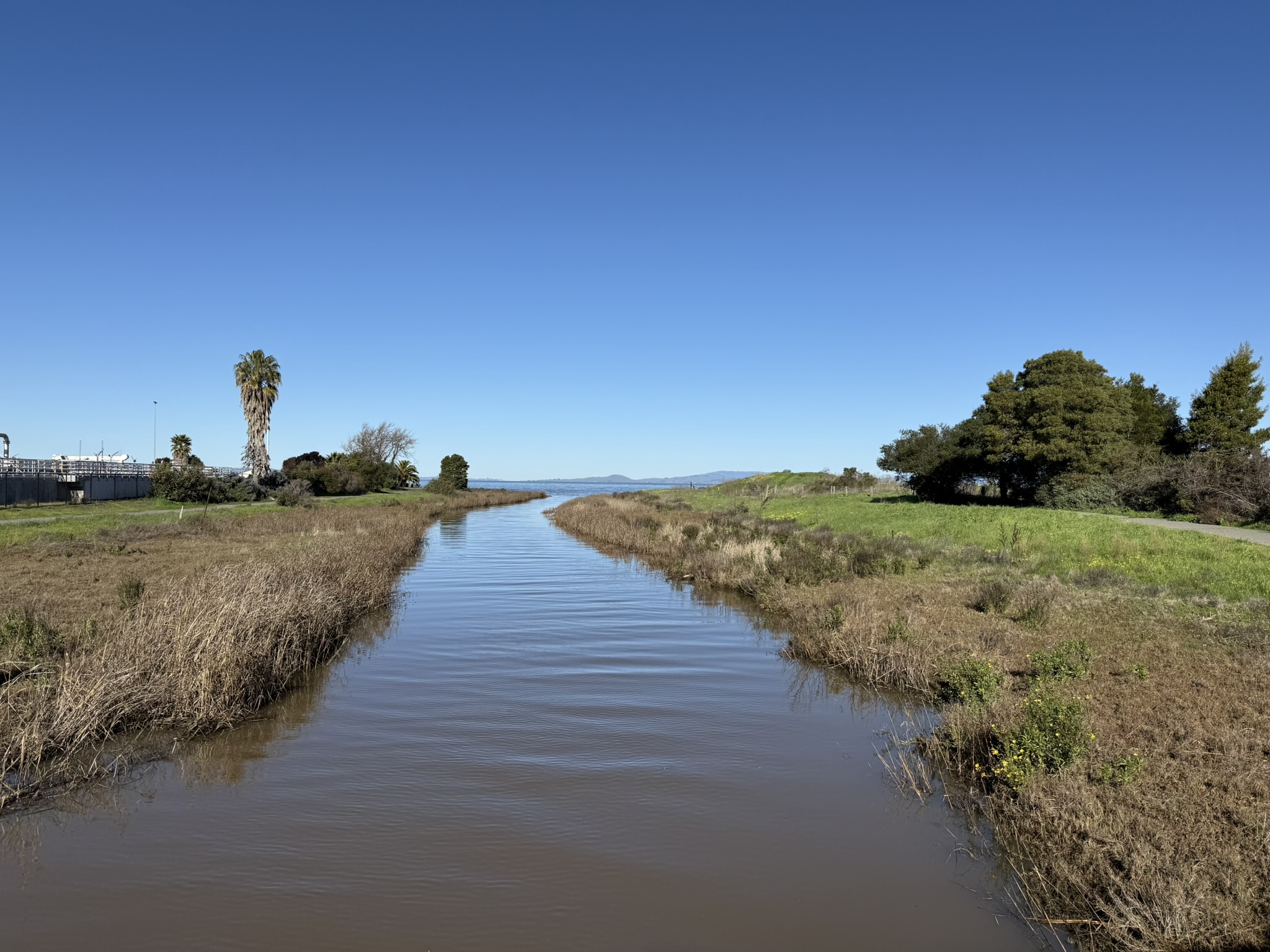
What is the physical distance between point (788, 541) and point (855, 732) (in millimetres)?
18977

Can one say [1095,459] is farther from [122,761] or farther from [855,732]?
[122,761]

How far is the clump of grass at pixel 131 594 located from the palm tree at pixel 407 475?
8731 cm

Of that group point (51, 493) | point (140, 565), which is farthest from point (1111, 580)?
point (51, 493)

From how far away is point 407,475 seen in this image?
351 ft

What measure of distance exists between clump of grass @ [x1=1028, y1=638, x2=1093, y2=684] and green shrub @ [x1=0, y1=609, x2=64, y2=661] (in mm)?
13220

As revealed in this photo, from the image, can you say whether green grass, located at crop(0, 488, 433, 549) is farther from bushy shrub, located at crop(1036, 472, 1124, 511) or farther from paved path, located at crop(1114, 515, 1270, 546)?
bushy shrub, located at crop(1036, 472, 1124, 511)

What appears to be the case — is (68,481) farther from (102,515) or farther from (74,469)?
(102,515)

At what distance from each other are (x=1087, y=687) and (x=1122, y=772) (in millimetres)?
3468

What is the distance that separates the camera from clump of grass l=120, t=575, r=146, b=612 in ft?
47.1

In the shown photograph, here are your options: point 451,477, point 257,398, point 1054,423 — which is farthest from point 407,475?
point 1054,423

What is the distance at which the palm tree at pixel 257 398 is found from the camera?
66125 millimetres

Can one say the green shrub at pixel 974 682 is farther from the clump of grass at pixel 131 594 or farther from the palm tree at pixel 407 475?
the palm tree at pixel 407 475

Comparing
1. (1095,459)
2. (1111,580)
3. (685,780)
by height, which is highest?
(1095,459)

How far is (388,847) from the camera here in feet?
24.0
